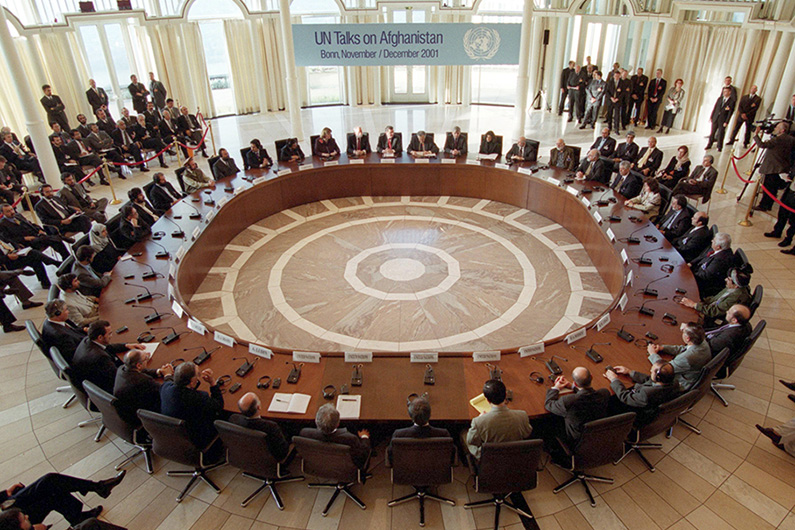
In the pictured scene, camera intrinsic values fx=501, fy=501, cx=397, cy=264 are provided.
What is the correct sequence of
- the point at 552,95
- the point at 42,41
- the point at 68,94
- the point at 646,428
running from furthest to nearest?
the point at 552,95 < the point at 68,94 < the point at 42,41 < the point at 646,428

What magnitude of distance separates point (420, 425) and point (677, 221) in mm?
5958

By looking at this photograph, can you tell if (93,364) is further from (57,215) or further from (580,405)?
(57,215)

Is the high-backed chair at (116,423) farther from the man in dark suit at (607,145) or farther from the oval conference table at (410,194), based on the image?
the man in dark suit at (607,145)

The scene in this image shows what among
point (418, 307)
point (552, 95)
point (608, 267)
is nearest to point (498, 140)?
point (608, 267)

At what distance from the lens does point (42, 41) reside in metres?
13.2

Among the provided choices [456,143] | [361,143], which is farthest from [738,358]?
[361,143]

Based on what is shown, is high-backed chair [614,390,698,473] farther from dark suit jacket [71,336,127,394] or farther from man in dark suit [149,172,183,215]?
man in dark suit [149,172,183,215]

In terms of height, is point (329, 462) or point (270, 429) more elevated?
point (270, 429)

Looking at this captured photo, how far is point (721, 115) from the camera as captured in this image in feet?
41.2

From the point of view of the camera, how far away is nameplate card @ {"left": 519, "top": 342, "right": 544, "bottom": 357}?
5129 mm

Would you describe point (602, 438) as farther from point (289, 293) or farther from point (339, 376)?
point (289, 293)

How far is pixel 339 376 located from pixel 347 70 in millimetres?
15405

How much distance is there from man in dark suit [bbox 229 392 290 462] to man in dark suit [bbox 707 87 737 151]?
522 inches

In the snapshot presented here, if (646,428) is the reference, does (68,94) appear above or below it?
above
